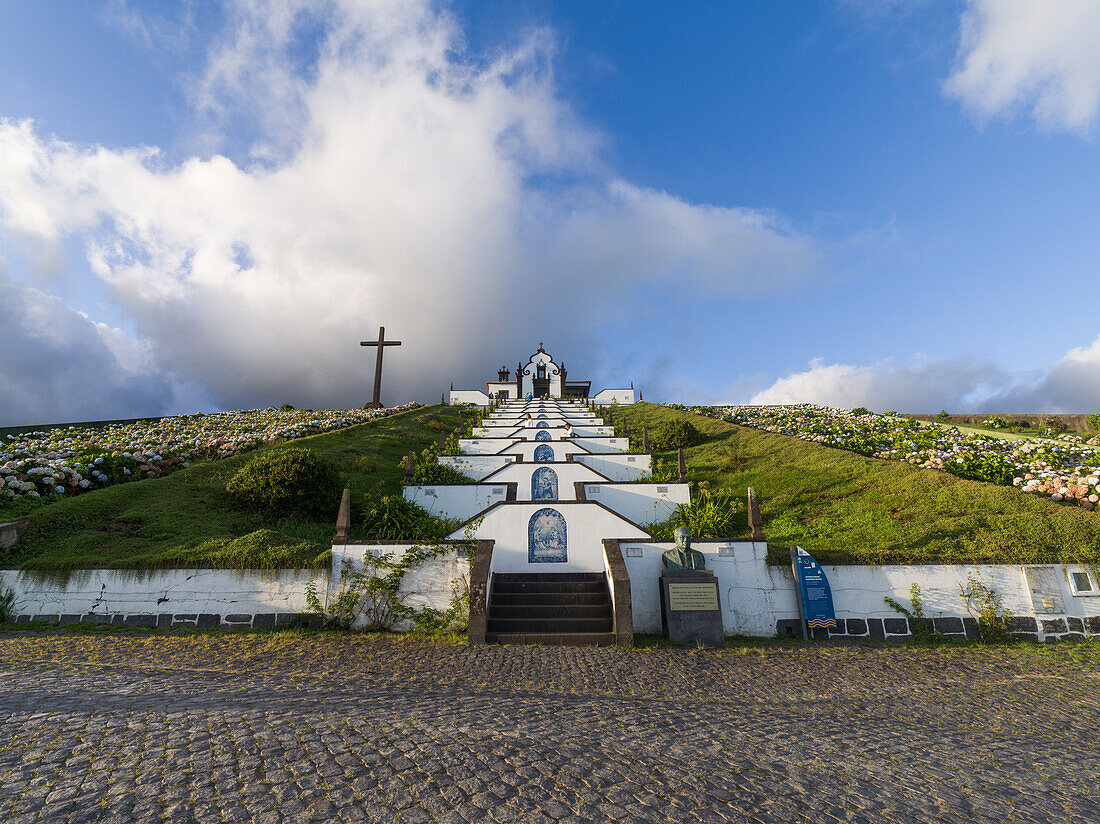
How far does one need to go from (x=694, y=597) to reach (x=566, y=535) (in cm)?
316

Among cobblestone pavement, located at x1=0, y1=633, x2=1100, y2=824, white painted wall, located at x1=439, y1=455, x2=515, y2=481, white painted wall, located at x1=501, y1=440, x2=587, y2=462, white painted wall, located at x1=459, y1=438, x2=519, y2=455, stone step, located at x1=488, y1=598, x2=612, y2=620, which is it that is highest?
white painted wall, located at x1=459, y1=438, x2=519, y2=455

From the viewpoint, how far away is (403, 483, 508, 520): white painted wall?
49.1 ft

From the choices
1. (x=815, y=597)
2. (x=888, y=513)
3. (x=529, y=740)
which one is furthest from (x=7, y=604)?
(x=888, y=513)

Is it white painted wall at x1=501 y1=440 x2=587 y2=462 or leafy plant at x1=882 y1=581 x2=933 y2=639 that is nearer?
leafy plant at x1=882 y1=581 x2=933 y2=639

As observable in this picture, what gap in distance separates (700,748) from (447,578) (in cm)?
626

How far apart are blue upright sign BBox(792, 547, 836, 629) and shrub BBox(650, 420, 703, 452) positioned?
519 inches

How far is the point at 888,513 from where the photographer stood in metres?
12.6

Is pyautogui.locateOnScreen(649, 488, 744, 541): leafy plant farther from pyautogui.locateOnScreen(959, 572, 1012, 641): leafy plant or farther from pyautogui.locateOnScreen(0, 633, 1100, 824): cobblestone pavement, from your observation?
pyautogui.locateOnScreen(0, 633, 1100, 824): cobblestone pavement

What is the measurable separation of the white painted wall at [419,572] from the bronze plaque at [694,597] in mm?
3855

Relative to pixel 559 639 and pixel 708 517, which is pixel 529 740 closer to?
pixel 559 639

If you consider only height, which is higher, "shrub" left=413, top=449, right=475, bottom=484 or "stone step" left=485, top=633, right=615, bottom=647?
"shrub" left=413, top=449, right=475, bottom=484

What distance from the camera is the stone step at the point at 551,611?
31.2ft

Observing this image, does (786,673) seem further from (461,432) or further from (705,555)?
(461,432)

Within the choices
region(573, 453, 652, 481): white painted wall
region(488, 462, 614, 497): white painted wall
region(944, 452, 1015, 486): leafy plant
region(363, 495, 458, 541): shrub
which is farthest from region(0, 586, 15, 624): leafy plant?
region(944, 452, 1015, 486): leafy plant
